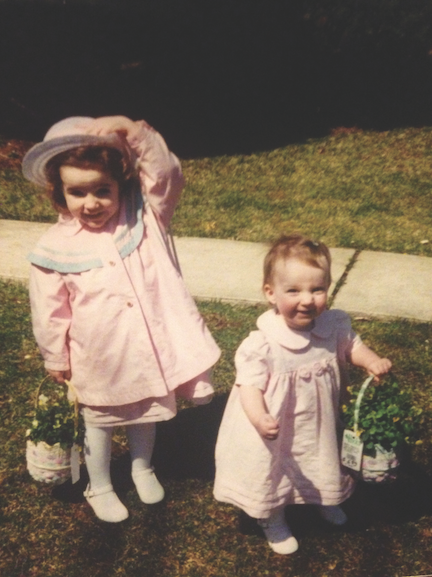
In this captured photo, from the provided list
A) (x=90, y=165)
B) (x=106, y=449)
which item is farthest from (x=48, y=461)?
(x=90, y=165)

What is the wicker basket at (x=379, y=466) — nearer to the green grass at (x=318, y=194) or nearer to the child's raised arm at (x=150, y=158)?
the child's raised arm at (x=150, y=158)

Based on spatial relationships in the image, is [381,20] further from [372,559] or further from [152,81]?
[372,559]

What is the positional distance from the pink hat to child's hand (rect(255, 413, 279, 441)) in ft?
3.67

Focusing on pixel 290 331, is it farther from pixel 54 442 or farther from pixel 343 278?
pixel 343 278

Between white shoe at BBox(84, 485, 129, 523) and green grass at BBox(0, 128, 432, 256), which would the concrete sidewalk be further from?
white shoe at BBox(84, 485, 129, 523)

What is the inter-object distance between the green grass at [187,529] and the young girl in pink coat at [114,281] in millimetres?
485

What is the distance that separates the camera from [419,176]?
7.16m

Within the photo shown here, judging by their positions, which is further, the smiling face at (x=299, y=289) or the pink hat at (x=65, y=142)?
the pink hat at (x=65, y=142)

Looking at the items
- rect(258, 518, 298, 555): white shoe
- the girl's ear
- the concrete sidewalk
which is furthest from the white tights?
the concrete sidewalk

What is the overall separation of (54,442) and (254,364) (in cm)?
85

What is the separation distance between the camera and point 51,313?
8.75 feet

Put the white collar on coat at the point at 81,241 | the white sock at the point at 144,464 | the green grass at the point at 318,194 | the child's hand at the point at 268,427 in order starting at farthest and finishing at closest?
the green grass at the point at 318,194
the white sock at the point at 144,464
the white collar on coat at the point at 81,241
the child's hand at the point at 268,427

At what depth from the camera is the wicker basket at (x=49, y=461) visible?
8.82ft

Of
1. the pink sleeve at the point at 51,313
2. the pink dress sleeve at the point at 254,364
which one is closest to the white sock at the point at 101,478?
the pink sleeve at the point at 51,313
